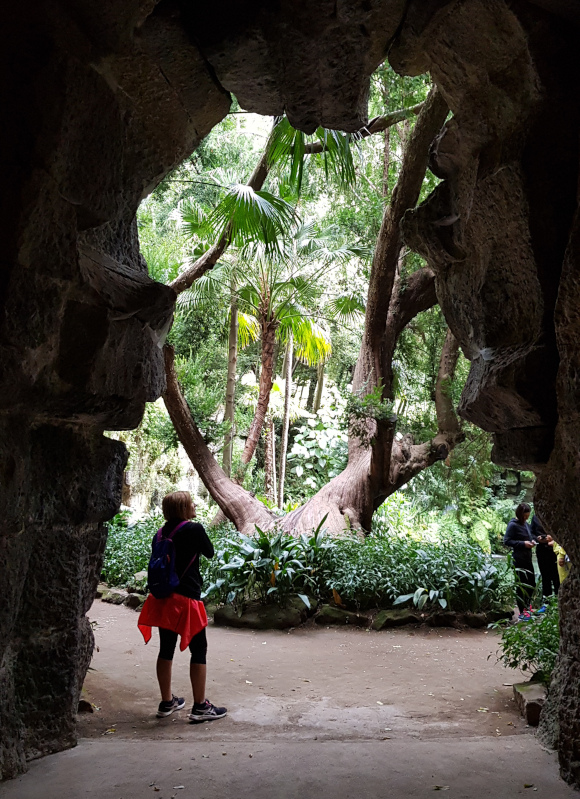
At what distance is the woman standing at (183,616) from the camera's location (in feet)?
12.7

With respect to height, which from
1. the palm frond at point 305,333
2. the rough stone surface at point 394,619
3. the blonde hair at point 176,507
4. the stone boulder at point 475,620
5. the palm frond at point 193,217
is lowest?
the rough stone surface at point 394,619

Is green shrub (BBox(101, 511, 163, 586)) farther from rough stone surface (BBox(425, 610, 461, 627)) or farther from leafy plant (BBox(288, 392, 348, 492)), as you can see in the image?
rough stone surface (BBox(425, 610, 461, 627))

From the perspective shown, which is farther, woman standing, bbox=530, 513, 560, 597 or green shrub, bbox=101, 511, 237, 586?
green shrub, bbox=101, 511, 237, 586

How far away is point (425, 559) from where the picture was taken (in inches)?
306

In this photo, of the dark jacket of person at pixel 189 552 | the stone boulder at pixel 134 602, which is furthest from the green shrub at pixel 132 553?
the dark jacket of person at pixel 189 552

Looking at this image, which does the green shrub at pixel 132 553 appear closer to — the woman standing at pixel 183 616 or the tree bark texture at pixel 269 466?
the tree bark texture at pixel 269 466

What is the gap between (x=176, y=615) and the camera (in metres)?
3.87

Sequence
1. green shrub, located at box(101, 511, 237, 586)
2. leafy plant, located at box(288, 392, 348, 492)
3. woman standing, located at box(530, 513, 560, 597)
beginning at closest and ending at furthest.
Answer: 1. woman standing, located at box(530, 513, 560, 597)
2. green shrub, located at box(101, 511, 237, 586)
3. leafy plant, located at box(288, 392, 348, 492)

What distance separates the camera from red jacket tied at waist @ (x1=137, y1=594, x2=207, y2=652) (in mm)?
3852

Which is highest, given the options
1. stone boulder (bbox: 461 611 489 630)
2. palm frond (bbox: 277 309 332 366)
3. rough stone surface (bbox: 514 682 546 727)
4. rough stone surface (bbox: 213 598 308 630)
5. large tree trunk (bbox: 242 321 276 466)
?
palm frond (bbox: 277 309 332 366)

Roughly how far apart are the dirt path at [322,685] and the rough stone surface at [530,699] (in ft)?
0.31

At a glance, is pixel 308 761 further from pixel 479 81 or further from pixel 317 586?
pixel 317 586

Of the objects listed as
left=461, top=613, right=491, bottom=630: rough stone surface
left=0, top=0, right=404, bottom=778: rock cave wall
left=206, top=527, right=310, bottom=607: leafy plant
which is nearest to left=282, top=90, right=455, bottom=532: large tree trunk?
left=206, top=527, right=310, bottom=607: leafy plant

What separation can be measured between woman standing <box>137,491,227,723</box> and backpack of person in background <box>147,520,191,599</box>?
0.05 metres
